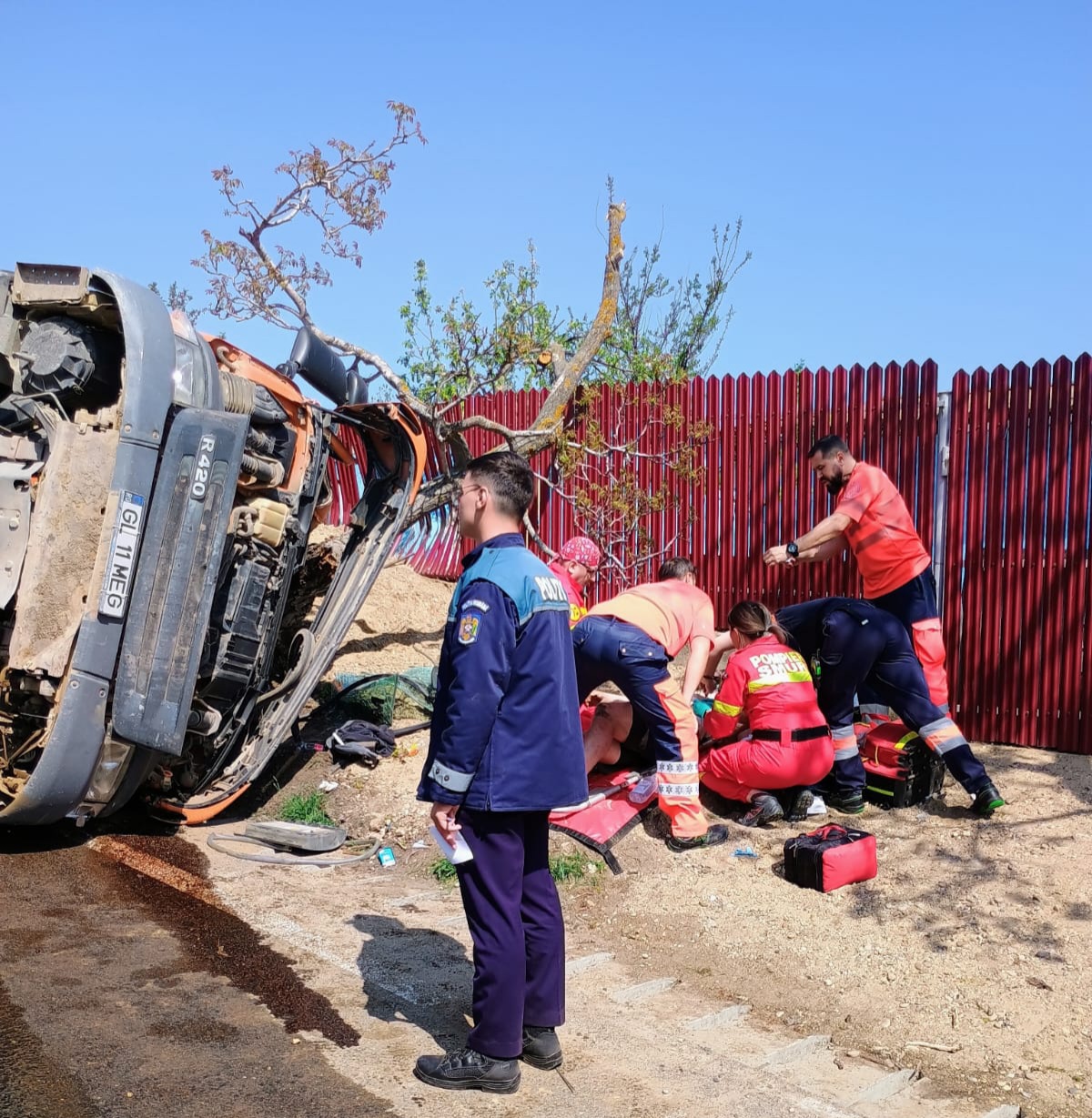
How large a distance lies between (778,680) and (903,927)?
1.52m

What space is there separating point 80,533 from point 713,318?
613 inches

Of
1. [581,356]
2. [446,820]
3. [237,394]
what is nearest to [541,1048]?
[446,820]

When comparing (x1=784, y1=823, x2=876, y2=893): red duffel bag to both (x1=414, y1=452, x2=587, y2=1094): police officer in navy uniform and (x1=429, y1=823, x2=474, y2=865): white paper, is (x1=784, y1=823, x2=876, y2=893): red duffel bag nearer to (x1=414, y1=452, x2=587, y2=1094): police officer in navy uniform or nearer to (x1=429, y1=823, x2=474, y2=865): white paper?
(x1=414, y1=452, x2=587, y2=1094): police officer in navy uniform

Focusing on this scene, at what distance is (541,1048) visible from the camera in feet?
11.8

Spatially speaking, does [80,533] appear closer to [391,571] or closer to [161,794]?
[161,794]

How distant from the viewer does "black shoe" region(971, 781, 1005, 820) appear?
6.04 m

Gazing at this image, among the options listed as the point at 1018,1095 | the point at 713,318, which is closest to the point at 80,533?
the point at 1018,1095

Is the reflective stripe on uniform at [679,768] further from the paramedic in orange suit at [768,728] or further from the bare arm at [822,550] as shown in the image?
the bare arm at [822,550]

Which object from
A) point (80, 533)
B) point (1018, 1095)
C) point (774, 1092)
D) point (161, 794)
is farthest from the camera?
point (161, 794)

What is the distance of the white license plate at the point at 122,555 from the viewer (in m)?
5.32

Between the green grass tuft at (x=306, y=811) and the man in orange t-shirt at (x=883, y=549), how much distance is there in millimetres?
3071

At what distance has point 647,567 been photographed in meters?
9.81

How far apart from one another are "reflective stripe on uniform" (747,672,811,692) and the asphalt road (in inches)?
115

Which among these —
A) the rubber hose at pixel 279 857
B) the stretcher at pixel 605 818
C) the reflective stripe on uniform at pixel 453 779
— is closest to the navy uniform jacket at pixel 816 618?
the stretcher at pixel 605 818
